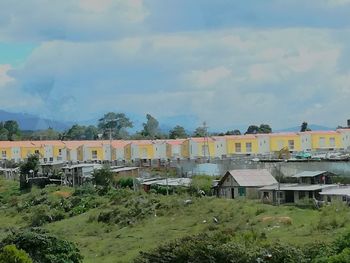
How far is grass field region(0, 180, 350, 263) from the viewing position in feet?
107

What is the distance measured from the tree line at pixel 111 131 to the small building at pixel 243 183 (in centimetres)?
4690

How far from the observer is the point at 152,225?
1545 inches

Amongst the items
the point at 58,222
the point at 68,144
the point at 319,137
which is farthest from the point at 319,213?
the point at 68,144

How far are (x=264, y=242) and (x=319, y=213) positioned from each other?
770 centimetres

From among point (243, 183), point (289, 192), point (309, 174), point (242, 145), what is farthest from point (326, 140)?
point (289, 192)

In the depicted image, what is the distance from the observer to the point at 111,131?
99.1 meters

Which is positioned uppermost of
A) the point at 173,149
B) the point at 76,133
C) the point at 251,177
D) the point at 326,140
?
the point at 76,133

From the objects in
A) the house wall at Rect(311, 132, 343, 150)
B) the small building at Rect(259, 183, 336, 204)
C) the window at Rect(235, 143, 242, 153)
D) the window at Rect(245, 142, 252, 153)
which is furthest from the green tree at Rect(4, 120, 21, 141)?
the small building at Rect(259, 183, 336, 204)

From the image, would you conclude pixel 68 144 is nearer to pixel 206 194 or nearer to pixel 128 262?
pixel 206 194

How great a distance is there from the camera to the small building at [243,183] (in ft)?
145

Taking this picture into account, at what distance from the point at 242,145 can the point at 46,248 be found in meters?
38.8

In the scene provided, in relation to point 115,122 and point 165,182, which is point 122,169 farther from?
point 115,122

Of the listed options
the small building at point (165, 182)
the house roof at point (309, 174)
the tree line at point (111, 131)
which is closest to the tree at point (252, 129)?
the tree line at point (111, 131)

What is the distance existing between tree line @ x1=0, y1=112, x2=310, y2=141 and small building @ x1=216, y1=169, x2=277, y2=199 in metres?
Result: 46.9
